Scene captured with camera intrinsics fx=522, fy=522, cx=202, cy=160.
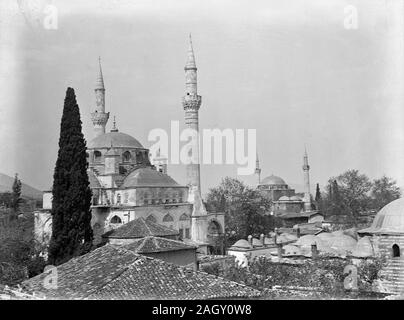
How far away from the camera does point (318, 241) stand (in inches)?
498

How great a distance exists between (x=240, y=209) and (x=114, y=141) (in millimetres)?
4980

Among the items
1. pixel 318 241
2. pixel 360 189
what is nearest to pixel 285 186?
pixel 360 189

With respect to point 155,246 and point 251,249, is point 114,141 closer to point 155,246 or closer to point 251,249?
point 251,249

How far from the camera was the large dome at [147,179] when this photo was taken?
15711 millimetres

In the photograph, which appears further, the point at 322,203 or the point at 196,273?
the point at 322,203

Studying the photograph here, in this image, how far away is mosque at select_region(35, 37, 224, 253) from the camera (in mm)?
15047

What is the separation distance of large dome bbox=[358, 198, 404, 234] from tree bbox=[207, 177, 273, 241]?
10.6 metres

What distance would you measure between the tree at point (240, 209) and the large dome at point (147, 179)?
2620 millimetres

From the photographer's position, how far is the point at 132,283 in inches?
191

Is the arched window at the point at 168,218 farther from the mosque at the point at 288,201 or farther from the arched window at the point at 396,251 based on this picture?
the arched window at the point at 396,251
